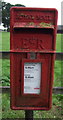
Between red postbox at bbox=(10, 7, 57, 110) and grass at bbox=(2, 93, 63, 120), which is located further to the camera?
grass at bbox=(2, 93, 63, 120)

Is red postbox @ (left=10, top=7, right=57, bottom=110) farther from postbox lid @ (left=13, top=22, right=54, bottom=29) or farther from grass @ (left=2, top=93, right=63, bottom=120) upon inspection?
grass @ (left=2, top=93, right=63, bottom=120)

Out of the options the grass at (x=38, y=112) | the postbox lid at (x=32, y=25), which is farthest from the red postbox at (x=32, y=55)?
the grass at (x=38, y=112)

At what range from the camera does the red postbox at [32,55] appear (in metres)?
2.38

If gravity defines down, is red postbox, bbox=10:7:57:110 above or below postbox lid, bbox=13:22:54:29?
below

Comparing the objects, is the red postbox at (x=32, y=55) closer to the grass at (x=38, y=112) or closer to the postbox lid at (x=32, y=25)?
the postbox lid at (x=32, y=25)

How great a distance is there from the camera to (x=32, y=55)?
95.4 inches

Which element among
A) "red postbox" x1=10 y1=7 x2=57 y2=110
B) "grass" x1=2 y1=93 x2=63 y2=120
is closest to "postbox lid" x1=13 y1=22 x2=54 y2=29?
"red postbox" x1=10 y1=7 x2=57 y2=110

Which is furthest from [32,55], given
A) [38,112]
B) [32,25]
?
[38,112]

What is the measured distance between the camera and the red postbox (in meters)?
2.38

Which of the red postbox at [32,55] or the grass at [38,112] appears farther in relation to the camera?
the grass at [38,112]

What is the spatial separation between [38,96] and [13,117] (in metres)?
0.83

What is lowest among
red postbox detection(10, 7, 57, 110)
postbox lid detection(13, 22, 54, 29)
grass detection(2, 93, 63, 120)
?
grass detection(2, 93, 63, 120)

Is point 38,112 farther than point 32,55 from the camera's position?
Yes

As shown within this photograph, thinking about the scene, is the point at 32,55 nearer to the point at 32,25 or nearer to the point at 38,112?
the point at 32,25
